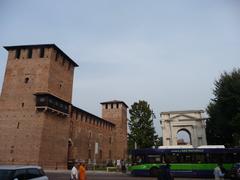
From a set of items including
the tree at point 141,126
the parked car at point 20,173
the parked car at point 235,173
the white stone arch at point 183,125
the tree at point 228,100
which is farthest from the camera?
the white stone arch at point 183,125

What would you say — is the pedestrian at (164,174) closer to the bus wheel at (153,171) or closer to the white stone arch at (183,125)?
the bus wheel at (153,171)

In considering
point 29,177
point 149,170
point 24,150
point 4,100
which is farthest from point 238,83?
point 4,100

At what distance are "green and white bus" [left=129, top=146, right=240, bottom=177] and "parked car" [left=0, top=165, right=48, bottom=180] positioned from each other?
14787mm

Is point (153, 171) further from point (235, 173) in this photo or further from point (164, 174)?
point (164, 174)

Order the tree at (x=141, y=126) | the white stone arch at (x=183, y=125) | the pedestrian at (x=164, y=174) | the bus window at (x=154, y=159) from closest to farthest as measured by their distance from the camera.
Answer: the pedestrian at (x=164, y=174) → the bus window at (x=154, y=159) → the tree at (x=141, y=126) → the white stone arch at (x=183, y=125)

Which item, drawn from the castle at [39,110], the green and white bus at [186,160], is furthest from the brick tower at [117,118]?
the green and white bus at [186,160]

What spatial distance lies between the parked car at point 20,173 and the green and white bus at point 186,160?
14787 mm

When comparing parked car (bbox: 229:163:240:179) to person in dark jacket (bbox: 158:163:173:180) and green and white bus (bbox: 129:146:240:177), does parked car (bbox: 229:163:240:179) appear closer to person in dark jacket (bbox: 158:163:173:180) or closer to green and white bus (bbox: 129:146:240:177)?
green and white bus (bbox: 129:146:240:177)

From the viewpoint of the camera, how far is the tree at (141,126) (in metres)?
36.8

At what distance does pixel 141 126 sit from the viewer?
37.8 m

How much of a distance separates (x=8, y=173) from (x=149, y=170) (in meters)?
16.3

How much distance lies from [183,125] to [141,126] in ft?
46.5

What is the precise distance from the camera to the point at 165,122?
49344mm

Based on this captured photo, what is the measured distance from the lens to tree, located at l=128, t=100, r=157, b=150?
3675cm
